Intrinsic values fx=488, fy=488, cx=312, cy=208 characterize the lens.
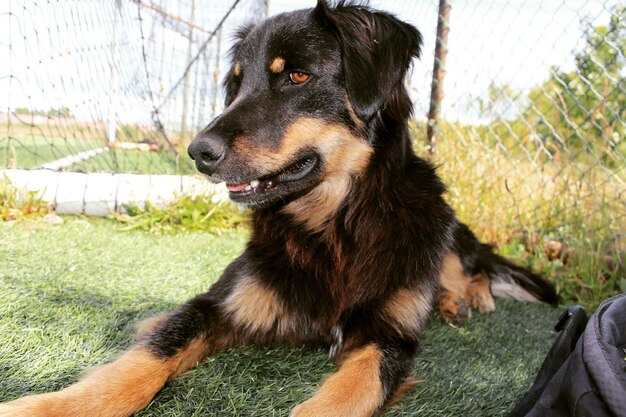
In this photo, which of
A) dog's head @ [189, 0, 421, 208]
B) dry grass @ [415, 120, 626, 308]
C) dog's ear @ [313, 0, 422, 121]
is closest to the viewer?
dog's head @ [189, 0, 421, 208]

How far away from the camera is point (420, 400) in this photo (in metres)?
1.88

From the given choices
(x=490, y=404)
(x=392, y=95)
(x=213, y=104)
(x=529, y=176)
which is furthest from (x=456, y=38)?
(x=490, y=404)

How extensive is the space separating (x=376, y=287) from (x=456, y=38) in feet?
12.5

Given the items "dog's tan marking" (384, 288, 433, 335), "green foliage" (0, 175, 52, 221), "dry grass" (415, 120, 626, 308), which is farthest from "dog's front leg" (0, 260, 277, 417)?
"green foliage" (0, 175, 52, 221)

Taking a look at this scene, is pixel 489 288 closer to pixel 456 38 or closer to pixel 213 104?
pixel 456 38

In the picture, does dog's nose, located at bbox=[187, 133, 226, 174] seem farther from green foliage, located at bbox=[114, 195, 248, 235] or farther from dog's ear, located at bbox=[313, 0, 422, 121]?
green foliage, located at bbox=[114, 195, 248, 235]

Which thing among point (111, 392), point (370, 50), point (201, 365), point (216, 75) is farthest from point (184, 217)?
point (111, 392)

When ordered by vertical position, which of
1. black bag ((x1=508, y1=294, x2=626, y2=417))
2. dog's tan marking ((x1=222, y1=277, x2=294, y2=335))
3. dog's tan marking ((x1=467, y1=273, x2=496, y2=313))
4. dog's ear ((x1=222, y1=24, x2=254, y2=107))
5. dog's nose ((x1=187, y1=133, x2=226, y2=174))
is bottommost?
dog's tan marking ((x1=467, y1=273, x2=496, y2=313))

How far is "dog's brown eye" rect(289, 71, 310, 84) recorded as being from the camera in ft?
6.91

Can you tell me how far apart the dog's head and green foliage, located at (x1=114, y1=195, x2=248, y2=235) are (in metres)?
2.53

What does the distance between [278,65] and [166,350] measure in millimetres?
1260

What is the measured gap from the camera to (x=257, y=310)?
82.1 inches

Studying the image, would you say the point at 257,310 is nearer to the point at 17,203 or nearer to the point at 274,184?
the point at 274,184

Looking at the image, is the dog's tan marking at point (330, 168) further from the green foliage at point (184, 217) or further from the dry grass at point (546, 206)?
the green foliage at point (184, 217)
